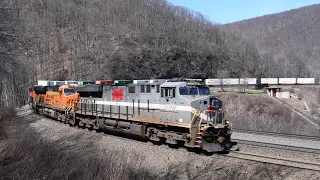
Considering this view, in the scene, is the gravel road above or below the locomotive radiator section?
below

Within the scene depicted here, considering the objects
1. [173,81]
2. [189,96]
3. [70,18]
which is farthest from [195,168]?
[70,18]

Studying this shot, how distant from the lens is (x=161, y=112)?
1442 cm

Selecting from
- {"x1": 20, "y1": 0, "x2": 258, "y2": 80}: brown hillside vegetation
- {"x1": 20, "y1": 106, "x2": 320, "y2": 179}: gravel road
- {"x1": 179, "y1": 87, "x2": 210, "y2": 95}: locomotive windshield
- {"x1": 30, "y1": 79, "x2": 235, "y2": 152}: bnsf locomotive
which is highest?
{"x1": 20, "y1": 0, "x2": 258, "y2": 80}: brown hillside vegetation

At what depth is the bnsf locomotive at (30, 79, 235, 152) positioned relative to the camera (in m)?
12.9

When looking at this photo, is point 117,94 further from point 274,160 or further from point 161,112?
point 274,160

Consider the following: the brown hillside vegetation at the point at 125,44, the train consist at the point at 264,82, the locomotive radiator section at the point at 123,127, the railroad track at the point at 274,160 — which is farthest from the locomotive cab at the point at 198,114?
the train consist at the point at 264,82

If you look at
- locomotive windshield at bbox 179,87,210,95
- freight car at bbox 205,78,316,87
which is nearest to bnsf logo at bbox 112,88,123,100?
locomotive windshield at bbox 179,87,210,95

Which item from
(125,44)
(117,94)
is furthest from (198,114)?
(125,44)

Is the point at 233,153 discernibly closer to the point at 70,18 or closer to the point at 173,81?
the point at 173,81

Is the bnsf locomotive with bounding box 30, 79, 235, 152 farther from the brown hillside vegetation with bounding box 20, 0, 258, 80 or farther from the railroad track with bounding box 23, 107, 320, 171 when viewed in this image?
the brown hillside vegetation with bounding box 20, 0, 258, 80

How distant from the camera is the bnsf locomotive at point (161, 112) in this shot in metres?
12.9

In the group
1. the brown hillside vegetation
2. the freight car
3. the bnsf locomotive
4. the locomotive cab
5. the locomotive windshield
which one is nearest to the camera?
the locomotive cab

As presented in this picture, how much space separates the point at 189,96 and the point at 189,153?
7.51ft

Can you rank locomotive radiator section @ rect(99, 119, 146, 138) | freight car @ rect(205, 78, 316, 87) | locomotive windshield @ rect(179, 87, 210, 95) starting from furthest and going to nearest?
freight car @ rect(205, 78, 316, 87), locomotive radiator section @ rect(99, 119, 146, 138), locomotive windshield @ rect(179, 87, 210, 95)
